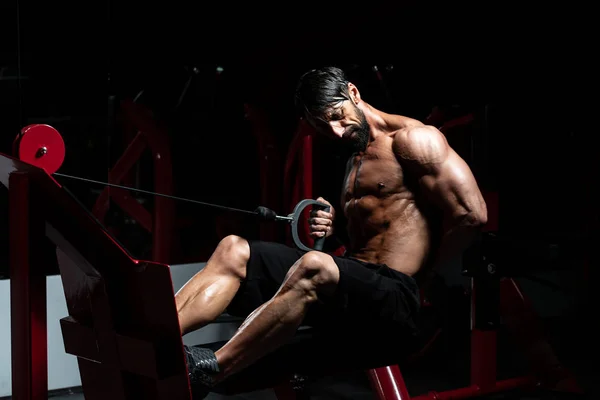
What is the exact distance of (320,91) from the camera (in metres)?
2.08

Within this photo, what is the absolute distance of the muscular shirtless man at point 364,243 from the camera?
5.87ft

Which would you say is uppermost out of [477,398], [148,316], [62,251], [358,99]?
[358,99]

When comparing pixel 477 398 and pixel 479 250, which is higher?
pixel 479 250

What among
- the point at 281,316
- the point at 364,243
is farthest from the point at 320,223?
the point at 281,316

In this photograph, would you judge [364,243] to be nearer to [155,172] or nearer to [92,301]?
[92,301]

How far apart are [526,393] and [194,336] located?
145cm

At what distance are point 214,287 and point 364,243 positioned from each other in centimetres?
51

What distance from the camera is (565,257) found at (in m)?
2.12

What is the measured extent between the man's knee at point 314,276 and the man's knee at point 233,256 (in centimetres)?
30

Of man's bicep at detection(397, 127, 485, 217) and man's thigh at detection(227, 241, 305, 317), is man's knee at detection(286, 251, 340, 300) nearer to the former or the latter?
man's thigh at detection(227, 241, 305, 317)

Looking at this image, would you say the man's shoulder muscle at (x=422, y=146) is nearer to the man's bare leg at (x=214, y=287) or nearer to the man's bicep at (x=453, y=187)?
the man's bicep at (x=453, y=187)

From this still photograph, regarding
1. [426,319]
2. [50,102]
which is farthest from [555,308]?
[50,102]

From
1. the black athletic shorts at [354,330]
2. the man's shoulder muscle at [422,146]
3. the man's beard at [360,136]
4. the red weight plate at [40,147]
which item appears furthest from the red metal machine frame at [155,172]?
the red weight plate at [40,147]

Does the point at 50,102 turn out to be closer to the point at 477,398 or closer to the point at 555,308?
the point at 477,398
